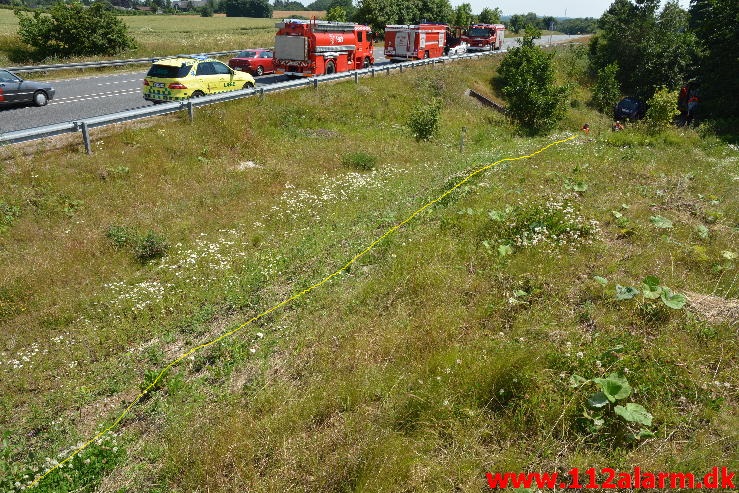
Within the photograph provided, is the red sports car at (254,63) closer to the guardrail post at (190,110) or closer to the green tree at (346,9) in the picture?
the guardrail post at (190,110)

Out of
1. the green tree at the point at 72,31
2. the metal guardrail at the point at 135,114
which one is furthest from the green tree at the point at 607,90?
the green tree at the point at 72,31

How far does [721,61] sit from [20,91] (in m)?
37.2

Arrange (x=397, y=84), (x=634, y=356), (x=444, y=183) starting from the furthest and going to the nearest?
(x=397, y=84) < (x=444, y=183) < (x=634, y=356)


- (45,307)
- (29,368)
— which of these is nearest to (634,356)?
(29,368)

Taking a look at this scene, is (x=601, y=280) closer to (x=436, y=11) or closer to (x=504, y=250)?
(x=504, y=250)

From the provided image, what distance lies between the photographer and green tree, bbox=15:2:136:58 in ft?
95.3

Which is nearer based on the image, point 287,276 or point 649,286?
point 649,286

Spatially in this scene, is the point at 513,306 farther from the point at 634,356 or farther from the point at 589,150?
A: the point at 589,150

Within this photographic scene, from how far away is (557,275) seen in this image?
7.52 metres

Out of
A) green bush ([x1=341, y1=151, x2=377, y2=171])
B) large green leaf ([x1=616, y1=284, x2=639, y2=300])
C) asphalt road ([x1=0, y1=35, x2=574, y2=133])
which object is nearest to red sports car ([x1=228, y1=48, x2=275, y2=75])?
asphalt road ([x1=0, y1=35, x2=574, y2=133])

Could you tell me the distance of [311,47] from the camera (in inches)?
1010

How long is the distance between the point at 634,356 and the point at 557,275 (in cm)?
230

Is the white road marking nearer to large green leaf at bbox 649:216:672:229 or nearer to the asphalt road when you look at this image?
the asphalt road

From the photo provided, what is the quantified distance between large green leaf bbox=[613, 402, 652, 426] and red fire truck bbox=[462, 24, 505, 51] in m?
46.2
